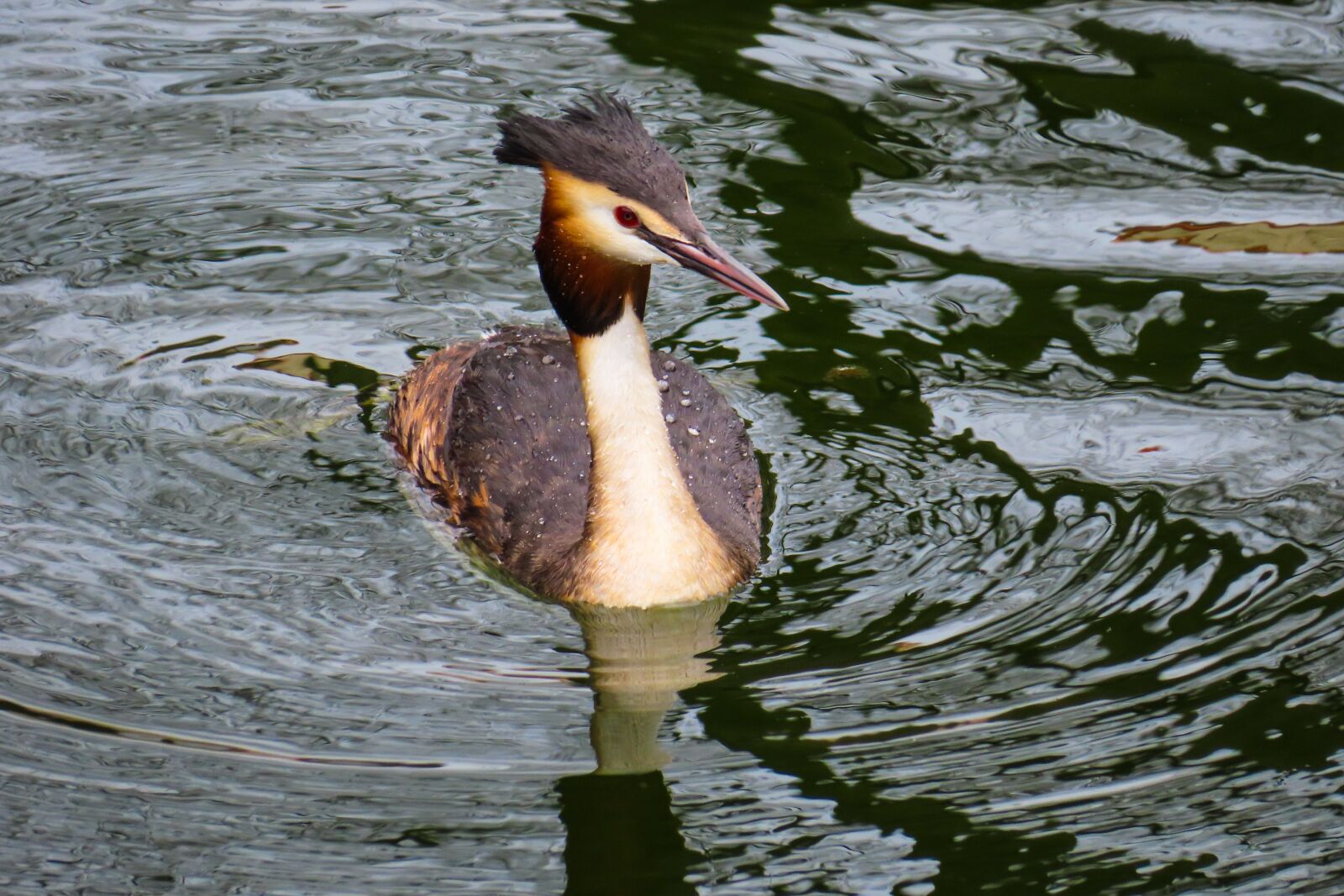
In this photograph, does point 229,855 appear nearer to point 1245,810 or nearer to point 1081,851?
point 1081,851

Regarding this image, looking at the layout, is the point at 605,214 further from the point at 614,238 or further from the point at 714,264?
the point at 714,264

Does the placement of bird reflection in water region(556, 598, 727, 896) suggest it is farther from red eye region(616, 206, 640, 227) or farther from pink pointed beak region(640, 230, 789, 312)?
red eye region(616, 206, 640, 227)

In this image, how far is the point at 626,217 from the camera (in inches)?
233

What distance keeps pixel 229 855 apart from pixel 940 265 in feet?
15.3

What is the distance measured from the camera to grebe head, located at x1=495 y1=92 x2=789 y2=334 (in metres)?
5.84

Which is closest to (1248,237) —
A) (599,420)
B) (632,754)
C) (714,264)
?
(599,420)

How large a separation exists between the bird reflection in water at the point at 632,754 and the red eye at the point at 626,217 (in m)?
1.31

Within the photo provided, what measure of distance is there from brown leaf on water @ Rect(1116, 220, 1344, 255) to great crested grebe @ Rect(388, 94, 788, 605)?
258 cm

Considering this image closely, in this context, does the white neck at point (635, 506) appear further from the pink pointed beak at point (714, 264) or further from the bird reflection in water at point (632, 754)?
the pink pointed beak at point (714, 264)

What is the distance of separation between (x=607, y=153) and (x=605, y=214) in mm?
191

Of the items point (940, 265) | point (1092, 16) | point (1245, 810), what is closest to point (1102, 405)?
point (940, 265)

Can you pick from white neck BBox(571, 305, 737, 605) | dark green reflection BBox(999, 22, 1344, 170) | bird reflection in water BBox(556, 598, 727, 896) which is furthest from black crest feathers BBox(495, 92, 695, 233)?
dark green reflection BBox(999, 22, 1344, 170)

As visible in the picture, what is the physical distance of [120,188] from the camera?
923 centimetres

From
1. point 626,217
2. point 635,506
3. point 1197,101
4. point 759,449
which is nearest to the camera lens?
point 626,217
